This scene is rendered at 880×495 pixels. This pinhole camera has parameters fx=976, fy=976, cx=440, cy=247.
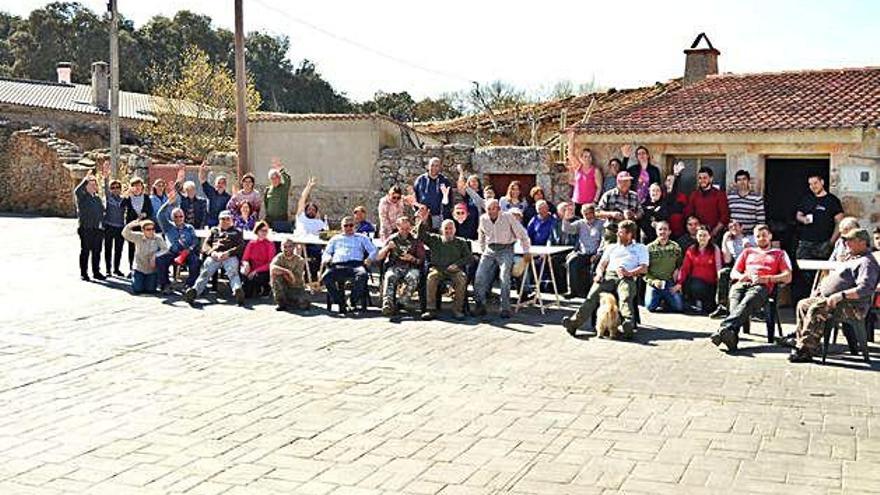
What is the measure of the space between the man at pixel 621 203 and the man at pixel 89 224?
23.7 feet

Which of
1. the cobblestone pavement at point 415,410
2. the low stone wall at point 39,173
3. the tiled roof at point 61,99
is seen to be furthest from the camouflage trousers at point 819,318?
the tiled roof at point 61,99

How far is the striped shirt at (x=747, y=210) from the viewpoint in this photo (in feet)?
39.7

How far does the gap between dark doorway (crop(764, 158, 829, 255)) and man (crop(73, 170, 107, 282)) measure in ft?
31.3

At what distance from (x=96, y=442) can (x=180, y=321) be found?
4644 mm

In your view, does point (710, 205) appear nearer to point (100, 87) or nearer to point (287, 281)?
point (287, 281)

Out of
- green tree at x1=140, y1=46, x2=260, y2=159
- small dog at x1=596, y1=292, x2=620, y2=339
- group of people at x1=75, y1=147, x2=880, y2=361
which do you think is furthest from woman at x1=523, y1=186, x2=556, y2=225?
green tree at x1=140, y1=46, x2=260, y2=159

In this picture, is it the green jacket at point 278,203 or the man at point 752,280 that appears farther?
the green jacket at point 278,203

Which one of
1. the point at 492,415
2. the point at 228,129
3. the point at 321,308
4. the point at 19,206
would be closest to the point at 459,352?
the point at 492,415

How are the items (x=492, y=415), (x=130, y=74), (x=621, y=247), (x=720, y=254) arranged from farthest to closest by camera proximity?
(x=130, y=74) → (x=720, y=254) → (x=621, y=247) → (x=492, y=415)

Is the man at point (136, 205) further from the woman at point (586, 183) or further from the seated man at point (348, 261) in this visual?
the woman at point (586, 183)

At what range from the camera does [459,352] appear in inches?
366

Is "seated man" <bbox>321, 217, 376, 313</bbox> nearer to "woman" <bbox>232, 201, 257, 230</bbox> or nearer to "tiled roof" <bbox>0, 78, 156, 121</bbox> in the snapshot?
"woman" <bbox>232, 201, 257, 230</bbox>

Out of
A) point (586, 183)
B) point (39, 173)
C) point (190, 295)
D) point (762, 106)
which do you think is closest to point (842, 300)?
point (586, 183)

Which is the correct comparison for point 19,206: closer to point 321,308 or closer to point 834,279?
point 321,308
